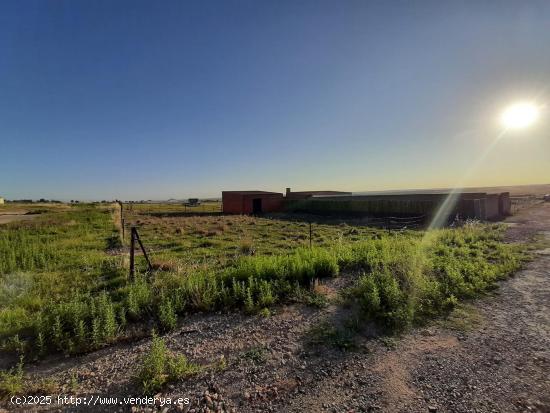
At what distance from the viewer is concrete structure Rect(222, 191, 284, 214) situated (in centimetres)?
3819

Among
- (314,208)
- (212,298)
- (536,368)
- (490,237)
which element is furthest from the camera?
(314,208)

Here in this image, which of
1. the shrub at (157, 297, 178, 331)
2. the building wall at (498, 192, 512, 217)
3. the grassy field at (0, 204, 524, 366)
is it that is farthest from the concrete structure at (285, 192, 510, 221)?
the shrub at (157, 297, 178, 331)

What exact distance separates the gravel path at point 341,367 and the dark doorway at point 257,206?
→ 33.7 metres

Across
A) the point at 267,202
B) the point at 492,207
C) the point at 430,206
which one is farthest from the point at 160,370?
the point at 267,202

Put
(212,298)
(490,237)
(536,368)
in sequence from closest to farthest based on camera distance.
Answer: (536,368), (212,298), (490,237)

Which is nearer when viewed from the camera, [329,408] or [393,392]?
[329,408]

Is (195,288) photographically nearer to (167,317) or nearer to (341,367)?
(167,317)

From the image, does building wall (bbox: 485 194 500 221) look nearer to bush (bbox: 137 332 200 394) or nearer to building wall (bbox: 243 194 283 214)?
building wall (bbox: 243 194 283 214)

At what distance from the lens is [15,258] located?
939 centimetres

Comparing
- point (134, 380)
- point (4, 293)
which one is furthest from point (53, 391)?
point (4, 293)

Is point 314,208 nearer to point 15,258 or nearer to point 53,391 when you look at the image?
point 15,258

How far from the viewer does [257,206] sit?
39125 mm

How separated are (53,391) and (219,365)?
1.87 metres

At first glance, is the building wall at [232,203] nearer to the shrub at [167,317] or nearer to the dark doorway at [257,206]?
the dark doorway at [257,206]
